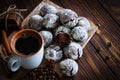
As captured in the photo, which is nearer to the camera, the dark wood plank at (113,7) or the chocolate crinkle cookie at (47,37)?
the chocolate crinkle cookie at (47,37)

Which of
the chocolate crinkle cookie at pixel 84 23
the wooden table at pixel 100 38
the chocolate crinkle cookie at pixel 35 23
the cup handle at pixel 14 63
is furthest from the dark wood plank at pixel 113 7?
the cup handle at pixel 14 63

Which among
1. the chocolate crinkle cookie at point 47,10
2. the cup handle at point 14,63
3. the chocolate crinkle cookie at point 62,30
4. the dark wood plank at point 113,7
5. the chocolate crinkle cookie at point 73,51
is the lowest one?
the cup handle at point 14,63

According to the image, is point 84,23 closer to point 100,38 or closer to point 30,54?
point 100,38

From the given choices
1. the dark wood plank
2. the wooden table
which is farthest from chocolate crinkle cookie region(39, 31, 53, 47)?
the dark wood plank

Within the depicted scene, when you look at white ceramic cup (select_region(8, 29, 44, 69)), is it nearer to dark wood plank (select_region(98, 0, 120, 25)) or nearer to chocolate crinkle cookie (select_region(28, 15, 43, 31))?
chocolate crinkle cookie (select_region(28, 15, 43, 31))

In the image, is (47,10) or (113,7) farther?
(113,7)

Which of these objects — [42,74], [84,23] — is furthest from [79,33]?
[42,74]

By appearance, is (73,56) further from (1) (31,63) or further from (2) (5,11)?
(2) (5,11)

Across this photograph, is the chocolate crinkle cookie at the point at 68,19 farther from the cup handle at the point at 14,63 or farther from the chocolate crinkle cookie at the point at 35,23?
the cup handle at the point at 14,63
